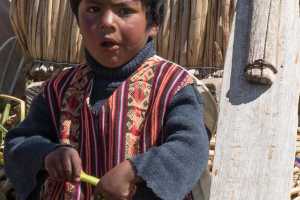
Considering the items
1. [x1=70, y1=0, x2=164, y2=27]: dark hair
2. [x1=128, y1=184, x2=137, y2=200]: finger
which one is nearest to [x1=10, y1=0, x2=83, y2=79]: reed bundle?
[x1=70, y1=0, x2=164, y2=27]: dark hair

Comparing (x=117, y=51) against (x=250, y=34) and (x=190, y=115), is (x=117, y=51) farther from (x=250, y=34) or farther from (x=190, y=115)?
(x=250, y=34)

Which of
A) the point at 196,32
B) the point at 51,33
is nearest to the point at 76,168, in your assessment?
the point at 196,32

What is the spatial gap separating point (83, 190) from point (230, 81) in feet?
1.66

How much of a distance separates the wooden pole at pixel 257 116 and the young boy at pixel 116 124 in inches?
3.2

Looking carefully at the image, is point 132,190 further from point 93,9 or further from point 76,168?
point 93,9

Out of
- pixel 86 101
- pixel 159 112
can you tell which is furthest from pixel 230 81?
pixel 86 101

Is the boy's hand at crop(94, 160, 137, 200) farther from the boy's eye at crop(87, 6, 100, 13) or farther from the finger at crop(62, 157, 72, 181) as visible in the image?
the boy's eye at crop(87, 6, 100, 13)

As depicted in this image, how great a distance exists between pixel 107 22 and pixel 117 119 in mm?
262

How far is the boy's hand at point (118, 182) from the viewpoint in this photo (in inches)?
82.7

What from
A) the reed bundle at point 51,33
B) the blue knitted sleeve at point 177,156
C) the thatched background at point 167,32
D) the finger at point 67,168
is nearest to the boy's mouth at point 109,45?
the blue knitted sleeve at point 177,156

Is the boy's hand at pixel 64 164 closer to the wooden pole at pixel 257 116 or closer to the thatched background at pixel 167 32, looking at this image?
the wooden pole at pixel 257 116

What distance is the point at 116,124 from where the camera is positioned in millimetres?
2244

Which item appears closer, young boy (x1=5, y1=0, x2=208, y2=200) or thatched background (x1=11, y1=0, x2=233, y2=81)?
young boy (x1=5, y1=0, x2=208, y2=200)

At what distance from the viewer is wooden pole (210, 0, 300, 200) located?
83.4 inches
